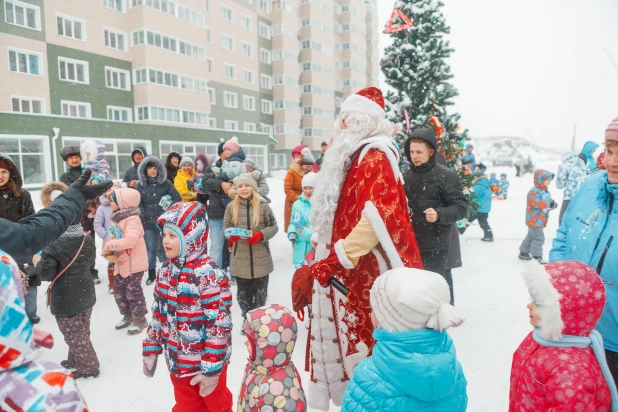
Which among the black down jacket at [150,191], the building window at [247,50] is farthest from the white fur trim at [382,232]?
the building window at [247,50]

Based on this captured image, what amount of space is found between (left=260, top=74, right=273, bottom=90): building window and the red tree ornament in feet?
109

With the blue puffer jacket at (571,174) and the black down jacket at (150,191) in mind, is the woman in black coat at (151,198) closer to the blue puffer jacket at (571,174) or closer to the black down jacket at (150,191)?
the black down jacket at (150,191)

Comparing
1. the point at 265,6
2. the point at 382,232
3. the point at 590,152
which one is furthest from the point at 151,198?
the point at 265,6

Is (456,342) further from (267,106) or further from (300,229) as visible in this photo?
(267,106)

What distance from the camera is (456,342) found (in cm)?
426

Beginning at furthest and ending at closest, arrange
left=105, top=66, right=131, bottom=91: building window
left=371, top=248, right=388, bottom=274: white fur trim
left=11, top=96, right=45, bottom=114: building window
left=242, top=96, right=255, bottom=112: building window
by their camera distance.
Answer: left=242, top=96, right=255, bottom=112: building window
left=105, top=66, right=131, bottom=91: building window
left=11, top=96, right=45, bottom=114: building window
left=371, top=248, right=388, bottom=274: white fur trim

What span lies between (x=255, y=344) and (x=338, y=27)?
53.8 metres

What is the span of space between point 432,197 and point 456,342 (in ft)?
5.16

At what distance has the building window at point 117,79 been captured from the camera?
24828 mm

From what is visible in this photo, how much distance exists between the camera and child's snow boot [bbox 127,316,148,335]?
15.1 feet

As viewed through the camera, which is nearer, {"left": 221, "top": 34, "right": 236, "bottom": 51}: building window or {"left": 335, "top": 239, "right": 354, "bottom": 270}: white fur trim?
{"left": 335, "top": 239, "right": 354, "bottom": 270}: white fur trim

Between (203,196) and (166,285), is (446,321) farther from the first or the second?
(203,196)

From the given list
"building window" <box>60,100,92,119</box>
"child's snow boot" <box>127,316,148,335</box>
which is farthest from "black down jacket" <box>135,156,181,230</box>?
"building window" <box>60,100,92,119</box>

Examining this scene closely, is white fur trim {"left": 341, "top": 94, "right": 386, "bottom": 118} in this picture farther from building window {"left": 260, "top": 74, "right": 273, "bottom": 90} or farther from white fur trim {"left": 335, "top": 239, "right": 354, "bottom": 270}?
building window {"left": 260, "top": 74, "right": 273, "bottom": 90}
